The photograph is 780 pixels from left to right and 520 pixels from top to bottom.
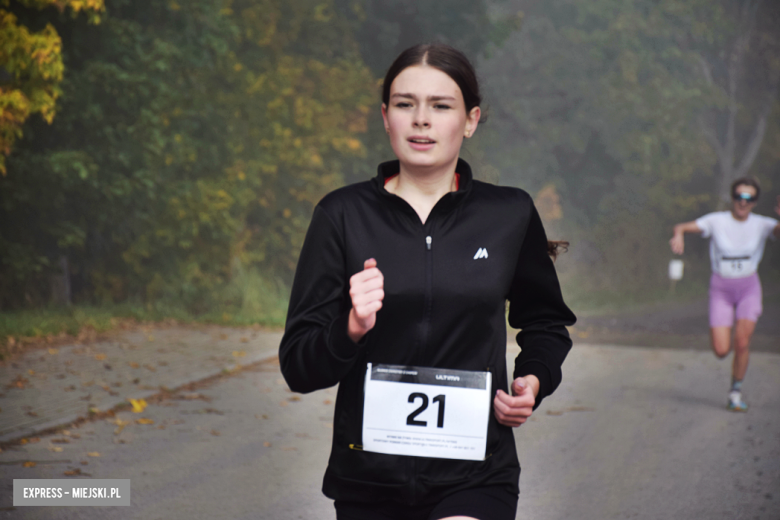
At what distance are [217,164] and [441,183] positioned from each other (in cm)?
1703

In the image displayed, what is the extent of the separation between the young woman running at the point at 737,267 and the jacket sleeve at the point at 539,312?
20.0 feet

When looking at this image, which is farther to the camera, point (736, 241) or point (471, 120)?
point (736, 241)

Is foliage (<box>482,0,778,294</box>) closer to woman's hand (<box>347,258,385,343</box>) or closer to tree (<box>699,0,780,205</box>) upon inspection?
tree (<box>699,0,780,205</box>)

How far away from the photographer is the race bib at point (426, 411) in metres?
2.43

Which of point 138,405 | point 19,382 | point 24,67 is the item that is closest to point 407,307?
point 138,405

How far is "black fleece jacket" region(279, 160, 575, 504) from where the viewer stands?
2404 mm

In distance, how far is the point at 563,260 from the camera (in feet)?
102

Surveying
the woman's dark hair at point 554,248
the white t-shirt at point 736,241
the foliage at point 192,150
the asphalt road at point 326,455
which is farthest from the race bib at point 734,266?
the foliage at point 192,150

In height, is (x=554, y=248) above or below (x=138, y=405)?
above

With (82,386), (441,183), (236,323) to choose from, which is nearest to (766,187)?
(236,323)

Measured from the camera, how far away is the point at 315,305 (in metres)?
2.42

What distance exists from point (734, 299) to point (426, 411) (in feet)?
23.0

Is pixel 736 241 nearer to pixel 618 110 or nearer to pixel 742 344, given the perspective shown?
pixel 742 344

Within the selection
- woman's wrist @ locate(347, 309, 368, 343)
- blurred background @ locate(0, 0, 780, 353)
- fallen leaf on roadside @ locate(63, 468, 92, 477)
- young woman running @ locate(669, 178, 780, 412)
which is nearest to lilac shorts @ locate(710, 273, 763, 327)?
young woman running @ locate(669, 178, 780, 412)
